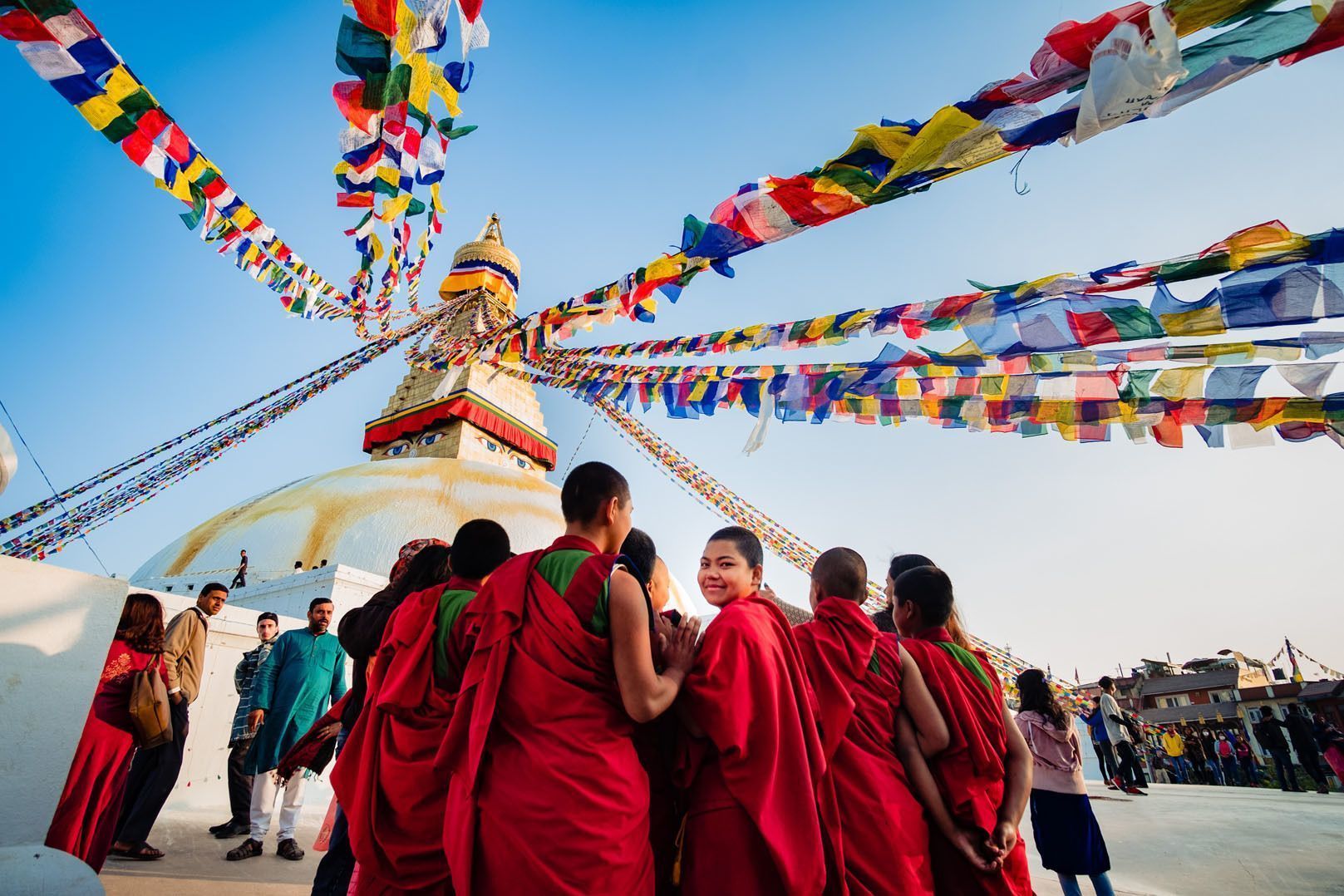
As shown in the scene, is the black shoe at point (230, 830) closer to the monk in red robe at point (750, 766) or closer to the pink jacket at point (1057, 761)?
the monk in red robe at point (750, 766)

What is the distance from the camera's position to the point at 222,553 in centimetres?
1197

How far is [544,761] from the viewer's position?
1.74 metres

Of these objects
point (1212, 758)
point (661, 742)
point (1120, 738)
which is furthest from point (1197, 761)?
point (661, 742)

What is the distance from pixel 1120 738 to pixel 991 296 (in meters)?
6.68

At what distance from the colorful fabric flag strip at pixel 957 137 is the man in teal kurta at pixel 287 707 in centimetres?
325

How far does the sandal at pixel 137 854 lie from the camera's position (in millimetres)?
3689

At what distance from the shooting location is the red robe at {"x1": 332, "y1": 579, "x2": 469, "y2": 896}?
2.08 metres

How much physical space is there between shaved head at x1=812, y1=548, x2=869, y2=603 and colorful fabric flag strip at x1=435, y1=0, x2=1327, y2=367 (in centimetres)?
166

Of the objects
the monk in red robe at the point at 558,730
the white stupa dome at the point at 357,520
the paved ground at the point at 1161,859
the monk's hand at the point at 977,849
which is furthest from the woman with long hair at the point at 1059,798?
the white stupa dome at the point at 357,520

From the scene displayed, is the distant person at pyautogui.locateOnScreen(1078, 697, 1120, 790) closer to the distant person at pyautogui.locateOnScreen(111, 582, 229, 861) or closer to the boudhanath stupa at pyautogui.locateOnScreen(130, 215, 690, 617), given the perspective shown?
the boudhanath stupa at pyautogui.locateOnScreen(130, 215, 690, 617)

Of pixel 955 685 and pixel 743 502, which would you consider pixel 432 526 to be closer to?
pixel 743 502

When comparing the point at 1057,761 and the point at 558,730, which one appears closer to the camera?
the point at 558,730

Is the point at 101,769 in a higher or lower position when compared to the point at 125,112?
lower

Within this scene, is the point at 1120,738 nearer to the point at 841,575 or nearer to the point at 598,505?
the point at 841,575
